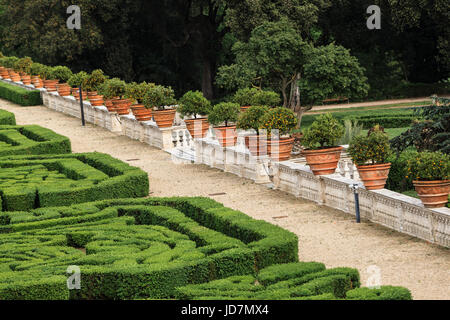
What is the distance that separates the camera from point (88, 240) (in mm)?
14820

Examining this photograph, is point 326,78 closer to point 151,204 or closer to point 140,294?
point 151,204

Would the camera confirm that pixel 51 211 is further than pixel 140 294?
Yes

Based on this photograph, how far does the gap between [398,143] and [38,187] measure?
8597mm

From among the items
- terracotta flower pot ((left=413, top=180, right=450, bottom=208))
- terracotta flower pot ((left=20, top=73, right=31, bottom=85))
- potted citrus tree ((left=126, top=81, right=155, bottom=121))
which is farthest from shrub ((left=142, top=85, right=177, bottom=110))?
terracotta flower pot ((left=20, top=73, right=31, bottom=85))

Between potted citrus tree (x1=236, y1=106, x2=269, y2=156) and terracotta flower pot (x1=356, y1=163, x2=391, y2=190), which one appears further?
potted citrus tree (x1=236, y1=106, x2=269, y2=156)

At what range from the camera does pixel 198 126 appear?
23922 mm

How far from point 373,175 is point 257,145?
14.4 ft

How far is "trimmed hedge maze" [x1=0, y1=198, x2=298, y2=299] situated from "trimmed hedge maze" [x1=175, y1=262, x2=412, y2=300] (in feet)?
2.22

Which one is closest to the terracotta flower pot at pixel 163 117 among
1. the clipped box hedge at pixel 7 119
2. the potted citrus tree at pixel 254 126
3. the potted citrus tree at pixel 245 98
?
the potted citrus tree at pixel 245 98

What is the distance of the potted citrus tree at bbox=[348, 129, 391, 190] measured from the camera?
53.8ft

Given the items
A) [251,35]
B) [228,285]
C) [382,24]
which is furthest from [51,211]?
[382,24]

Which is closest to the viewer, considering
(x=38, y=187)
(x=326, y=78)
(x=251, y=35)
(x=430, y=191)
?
(x=430, y=191)

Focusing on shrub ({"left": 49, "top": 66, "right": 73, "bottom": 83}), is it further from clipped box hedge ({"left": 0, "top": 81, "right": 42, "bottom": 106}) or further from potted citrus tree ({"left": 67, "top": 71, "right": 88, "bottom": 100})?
potted citrus tree ({"left": 67, "top": 71, "right": 88, "bottom": 100})

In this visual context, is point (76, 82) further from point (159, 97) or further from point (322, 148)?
point (322, 148)
